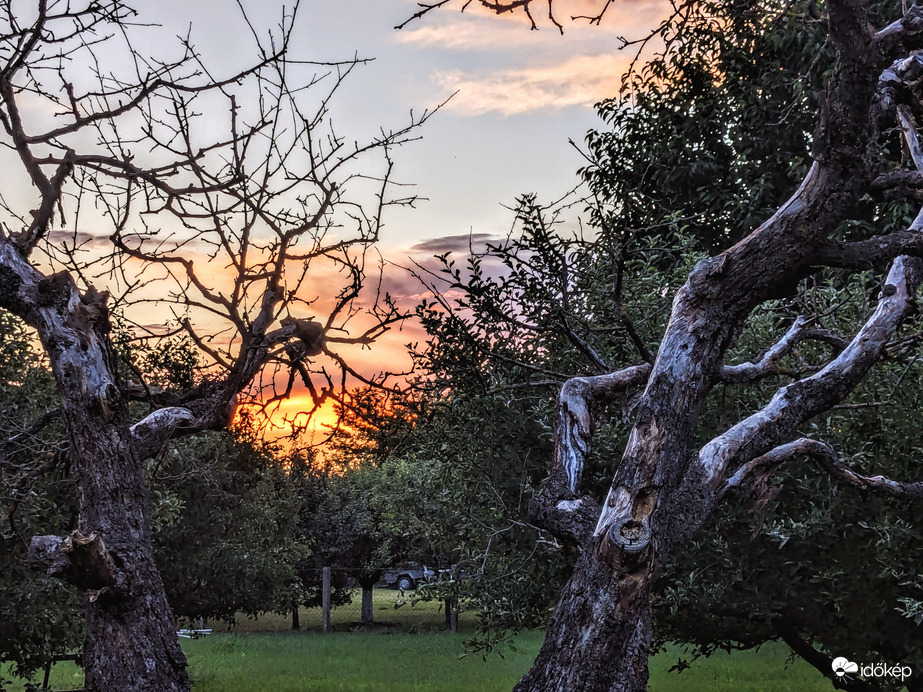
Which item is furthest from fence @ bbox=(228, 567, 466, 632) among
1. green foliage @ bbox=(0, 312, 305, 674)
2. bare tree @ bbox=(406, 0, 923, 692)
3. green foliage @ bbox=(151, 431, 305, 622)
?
bare tree @ bbox=(406, 0, 923, 692)

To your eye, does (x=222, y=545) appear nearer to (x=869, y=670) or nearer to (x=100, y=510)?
(x=869, y=670)

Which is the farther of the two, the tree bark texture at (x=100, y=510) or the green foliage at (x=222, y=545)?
the green foliage at (x=222, y=545)

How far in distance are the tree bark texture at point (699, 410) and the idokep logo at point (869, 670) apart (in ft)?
19.1

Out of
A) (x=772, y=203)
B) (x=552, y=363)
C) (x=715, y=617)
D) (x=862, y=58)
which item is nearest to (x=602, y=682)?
(x=862, y=58)

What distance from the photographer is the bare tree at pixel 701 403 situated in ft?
17.5

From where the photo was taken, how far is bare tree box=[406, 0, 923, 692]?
5.34m

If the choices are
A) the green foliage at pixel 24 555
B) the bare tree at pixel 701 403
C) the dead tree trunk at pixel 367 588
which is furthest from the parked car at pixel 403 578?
the bare tree at pixel 701 403

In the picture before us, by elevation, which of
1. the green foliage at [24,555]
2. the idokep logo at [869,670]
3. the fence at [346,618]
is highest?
the green foliage at [24,555]

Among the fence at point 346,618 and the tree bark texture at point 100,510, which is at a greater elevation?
the tree bark texture at point 100,510

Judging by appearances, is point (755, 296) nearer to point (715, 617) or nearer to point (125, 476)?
point (125, 476)

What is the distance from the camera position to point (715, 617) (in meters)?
11.8

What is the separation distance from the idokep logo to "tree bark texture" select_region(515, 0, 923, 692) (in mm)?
5823

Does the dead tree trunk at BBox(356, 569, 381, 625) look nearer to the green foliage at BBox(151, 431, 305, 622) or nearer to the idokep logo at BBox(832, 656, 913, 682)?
the green foliage at BBox(151, 431, 305, 622)

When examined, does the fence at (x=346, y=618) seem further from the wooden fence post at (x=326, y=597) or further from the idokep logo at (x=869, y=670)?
the idokep logo at (x=869, y=670)
